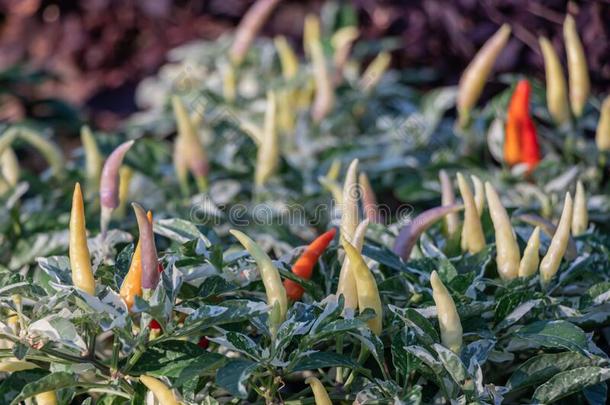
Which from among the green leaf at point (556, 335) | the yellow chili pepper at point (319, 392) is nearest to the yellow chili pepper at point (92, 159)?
the yellow chili pepper at point (319, 392)

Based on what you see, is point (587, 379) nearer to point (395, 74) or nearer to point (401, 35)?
point (395, 74)

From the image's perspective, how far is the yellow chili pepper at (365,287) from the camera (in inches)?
46.1

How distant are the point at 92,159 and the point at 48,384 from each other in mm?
879

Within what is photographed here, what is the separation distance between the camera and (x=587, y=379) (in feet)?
3.86

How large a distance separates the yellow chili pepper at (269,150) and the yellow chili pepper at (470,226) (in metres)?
0.59

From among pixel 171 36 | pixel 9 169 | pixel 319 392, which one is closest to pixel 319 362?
pixel 319 392

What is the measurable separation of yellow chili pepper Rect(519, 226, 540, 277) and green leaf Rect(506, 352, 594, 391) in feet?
0.49

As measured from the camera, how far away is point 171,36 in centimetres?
352

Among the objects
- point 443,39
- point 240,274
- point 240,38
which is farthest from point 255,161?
point 443,39

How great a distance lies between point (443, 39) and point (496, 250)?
148cm

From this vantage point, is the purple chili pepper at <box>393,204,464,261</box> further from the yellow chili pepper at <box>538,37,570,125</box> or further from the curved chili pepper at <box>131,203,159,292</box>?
the yellow chili pepper at <box>538,37,570,125</box>

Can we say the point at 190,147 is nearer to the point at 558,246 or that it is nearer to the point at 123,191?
the point at 123,191

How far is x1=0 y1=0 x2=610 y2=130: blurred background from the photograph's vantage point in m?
2.47

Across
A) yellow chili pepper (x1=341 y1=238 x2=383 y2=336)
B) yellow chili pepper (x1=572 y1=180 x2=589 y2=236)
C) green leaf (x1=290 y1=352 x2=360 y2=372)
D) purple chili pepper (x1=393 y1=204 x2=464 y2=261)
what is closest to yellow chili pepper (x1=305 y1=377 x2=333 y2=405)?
green leaf (x1=290 y1=352 x2=360 y2=372)
